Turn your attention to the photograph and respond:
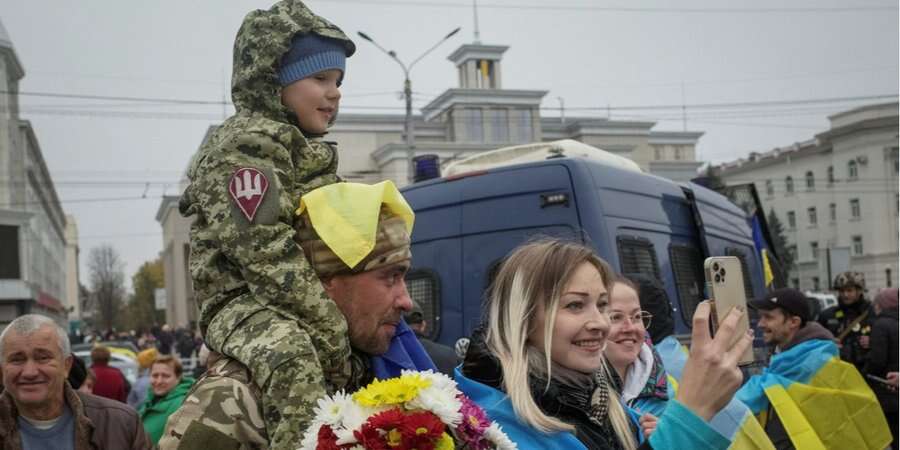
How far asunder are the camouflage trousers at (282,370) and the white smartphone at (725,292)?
3.39 ft

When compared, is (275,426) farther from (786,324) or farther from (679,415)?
(786,324)

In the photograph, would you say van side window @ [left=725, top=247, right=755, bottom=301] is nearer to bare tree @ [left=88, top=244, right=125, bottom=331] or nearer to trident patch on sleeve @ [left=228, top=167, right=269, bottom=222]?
trident patch on sleeve @ [left=228, top=167, right=269, bottom=222]

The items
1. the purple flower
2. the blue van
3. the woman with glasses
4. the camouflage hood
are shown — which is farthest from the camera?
the blue van

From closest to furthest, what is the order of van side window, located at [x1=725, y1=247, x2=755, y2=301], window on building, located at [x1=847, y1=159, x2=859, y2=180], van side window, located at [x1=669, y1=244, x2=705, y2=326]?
van side window, located at [x1=669, y1=244, x2=705, y2=326] → van side window, located at [x1=725, y1=247, x2=755, y2=301] → window on building, located at [x1=847, y1=159, x2=859, y2=180]

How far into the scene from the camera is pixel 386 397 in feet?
7.02

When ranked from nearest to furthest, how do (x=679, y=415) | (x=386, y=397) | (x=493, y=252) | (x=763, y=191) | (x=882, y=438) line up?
(x=386, y=397), (x=679, y=415), (x=882, y=438), (x=493, y=252), (x=763, y=191)

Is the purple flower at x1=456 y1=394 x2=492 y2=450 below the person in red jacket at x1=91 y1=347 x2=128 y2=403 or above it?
above

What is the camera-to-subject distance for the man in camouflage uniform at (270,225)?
2.52m

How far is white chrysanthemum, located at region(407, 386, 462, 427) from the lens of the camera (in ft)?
7.02

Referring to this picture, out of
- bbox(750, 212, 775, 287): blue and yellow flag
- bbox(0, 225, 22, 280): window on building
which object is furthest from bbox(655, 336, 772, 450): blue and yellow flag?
bbox(0, 225, 22, 280): window on building

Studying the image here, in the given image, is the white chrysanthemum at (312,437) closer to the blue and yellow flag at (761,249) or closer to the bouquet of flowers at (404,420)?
the bouquet of flowers at (404,420)

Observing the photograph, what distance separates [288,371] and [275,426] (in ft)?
0.48

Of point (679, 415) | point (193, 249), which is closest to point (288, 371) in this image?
point (193, 249)

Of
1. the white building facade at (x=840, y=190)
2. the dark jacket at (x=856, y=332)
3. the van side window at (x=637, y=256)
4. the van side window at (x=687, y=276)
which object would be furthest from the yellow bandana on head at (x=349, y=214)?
the white building facade at (x=840, y=190)
